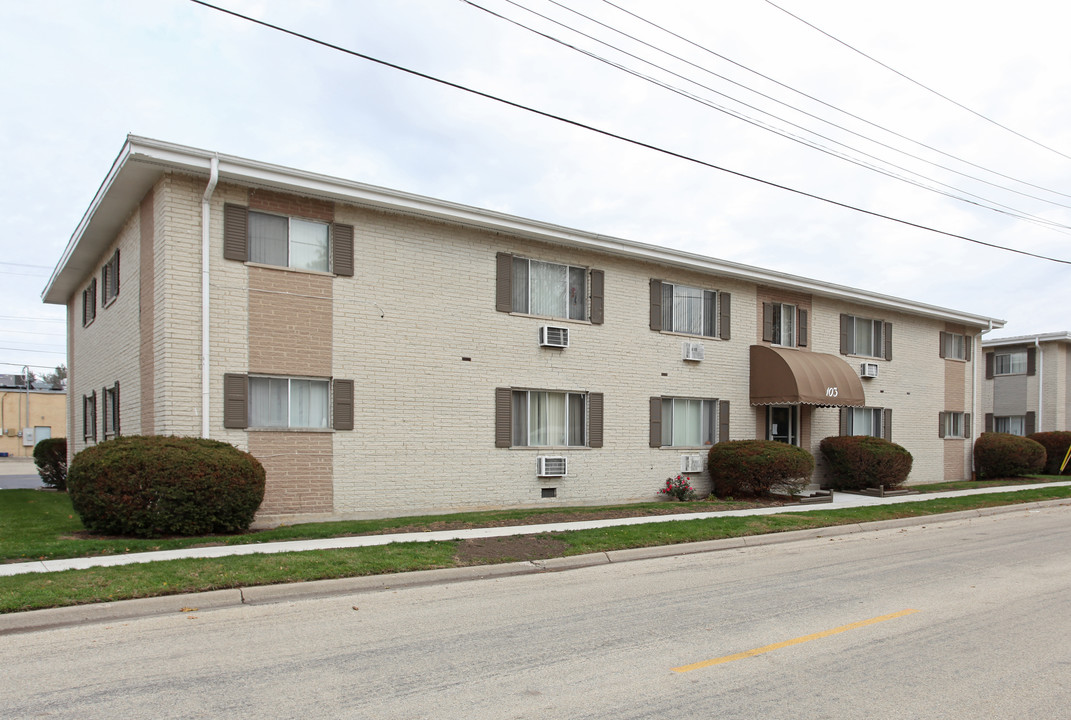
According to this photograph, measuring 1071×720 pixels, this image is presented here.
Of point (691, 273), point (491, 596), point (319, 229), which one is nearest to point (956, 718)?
point (491, 596)

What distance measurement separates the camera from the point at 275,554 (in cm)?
944

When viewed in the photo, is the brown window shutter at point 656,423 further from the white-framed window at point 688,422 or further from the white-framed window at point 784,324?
the white-framed window at point 784,324

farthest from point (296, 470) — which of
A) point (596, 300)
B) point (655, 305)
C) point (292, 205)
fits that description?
point (655, 305)

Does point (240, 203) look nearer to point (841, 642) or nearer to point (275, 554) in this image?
point (275, 554)

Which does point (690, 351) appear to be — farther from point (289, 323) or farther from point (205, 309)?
point (205, 309)

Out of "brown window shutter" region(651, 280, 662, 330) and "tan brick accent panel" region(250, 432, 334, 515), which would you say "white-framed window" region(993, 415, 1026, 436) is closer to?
"brown window shutter" region(651, 280, 662, 330)

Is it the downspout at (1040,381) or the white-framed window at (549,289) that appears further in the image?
the downspout at (1040,381)

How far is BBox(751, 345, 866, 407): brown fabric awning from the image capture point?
1922 centimetres

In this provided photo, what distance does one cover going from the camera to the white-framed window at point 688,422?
740 inches

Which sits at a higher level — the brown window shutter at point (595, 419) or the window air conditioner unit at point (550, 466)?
the brown window shutter at point (595, 419)

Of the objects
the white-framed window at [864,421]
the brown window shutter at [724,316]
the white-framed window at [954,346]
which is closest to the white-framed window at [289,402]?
the brown window shutter at [724,316]

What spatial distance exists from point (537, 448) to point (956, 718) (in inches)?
474

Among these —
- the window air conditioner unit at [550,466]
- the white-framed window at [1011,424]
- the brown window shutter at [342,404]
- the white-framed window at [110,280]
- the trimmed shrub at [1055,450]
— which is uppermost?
the white-framed window at [110,280]

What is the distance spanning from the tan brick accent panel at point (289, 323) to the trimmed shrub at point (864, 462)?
46.7 feet
